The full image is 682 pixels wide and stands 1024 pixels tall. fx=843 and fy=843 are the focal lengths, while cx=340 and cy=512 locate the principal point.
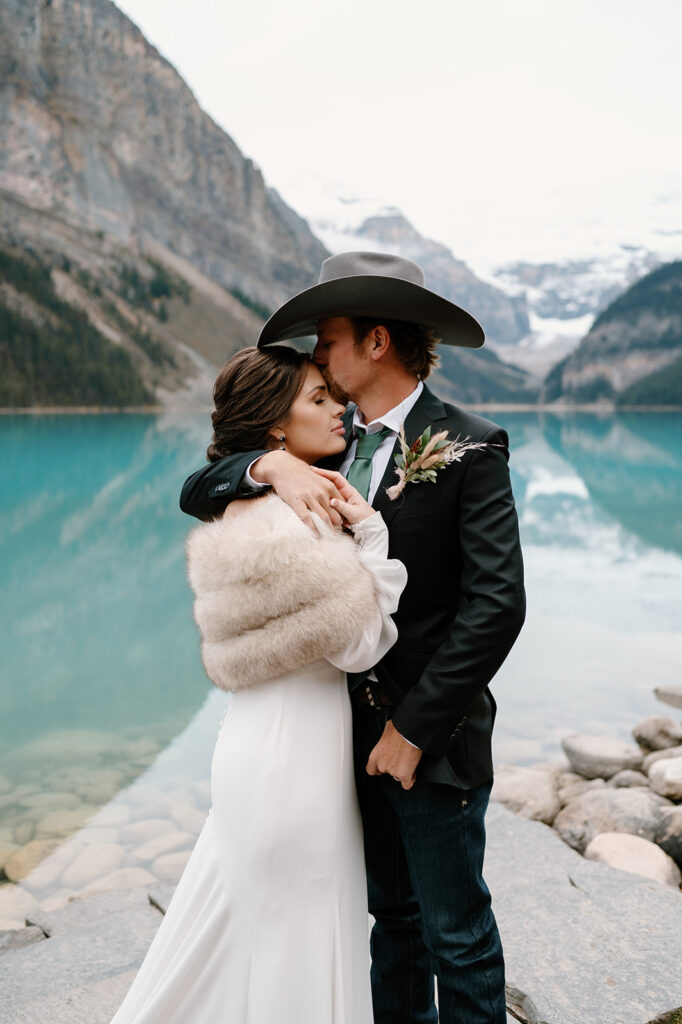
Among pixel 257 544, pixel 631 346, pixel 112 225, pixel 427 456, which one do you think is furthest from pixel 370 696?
pixel 631 346

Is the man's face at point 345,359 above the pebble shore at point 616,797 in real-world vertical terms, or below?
above

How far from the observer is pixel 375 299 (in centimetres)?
244

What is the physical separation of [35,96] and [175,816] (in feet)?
390

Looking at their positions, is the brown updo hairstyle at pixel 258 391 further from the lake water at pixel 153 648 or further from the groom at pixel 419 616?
the lake water at pixel 153 648

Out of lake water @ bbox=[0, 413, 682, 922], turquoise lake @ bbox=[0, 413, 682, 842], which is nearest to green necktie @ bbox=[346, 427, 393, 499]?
lake water @ bbox=[0, 413, 682, 922]

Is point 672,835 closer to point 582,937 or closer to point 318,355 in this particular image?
point 582,937

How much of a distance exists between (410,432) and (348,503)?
312mm

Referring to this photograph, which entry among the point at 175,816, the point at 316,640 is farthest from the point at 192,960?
the point at 175,816

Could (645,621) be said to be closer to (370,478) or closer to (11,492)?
(370,478)

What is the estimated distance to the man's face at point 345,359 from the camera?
255 centimetres

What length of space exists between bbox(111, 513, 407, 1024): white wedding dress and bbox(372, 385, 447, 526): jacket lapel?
0.40 feet

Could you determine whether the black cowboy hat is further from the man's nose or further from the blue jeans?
the blue jeans

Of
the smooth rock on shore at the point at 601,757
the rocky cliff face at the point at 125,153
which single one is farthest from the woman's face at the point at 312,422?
the rocky cliff face at the point at 125,153

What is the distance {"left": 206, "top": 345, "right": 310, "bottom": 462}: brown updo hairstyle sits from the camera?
8.16 feet
